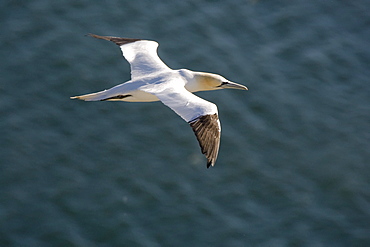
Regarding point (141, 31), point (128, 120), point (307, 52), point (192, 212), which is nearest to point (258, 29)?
point (307, 52)

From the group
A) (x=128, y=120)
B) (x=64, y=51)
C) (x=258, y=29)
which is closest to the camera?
(x=128, y=120)

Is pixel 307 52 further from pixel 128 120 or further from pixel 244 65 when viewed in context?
pixel 128 120

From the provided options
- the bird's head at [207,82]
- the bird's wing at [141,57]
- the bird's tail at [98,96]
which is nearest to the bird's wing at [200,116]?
the bird's tail at [98,96]

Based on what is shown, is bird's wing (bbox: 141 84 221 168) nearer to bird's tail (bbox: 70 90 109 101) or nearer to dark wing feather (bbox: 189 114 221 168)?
dark wing feather (bbox: 189 114 221 168)

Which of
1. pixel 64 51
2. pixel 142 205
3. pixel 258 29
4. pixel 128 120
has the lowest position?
pixel 142 205

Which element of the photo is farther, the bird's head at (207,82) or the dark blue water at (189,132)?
the dark blue water at (189,132)

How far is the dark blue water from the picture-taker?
16.7 m

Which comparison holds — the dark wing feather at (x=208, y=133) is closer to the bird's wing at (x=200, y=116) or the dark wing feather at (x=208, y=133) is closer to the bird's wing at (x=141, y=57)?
the bird's wing at (x=200, y=116)

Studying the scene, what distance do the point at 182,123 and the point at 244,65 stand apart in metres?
2.54

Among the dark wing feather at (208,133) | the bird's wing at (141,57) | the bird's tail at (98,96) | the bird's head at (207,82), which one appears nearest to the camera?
the dark wing feather at (208,133)

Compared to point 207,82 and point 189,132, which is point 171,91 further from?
point 189,132

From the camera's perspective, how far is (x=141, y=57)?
652 inches

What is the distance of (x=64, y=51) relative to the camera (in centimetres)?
1983

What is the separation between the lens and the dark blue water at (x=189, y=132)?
16719 mm
